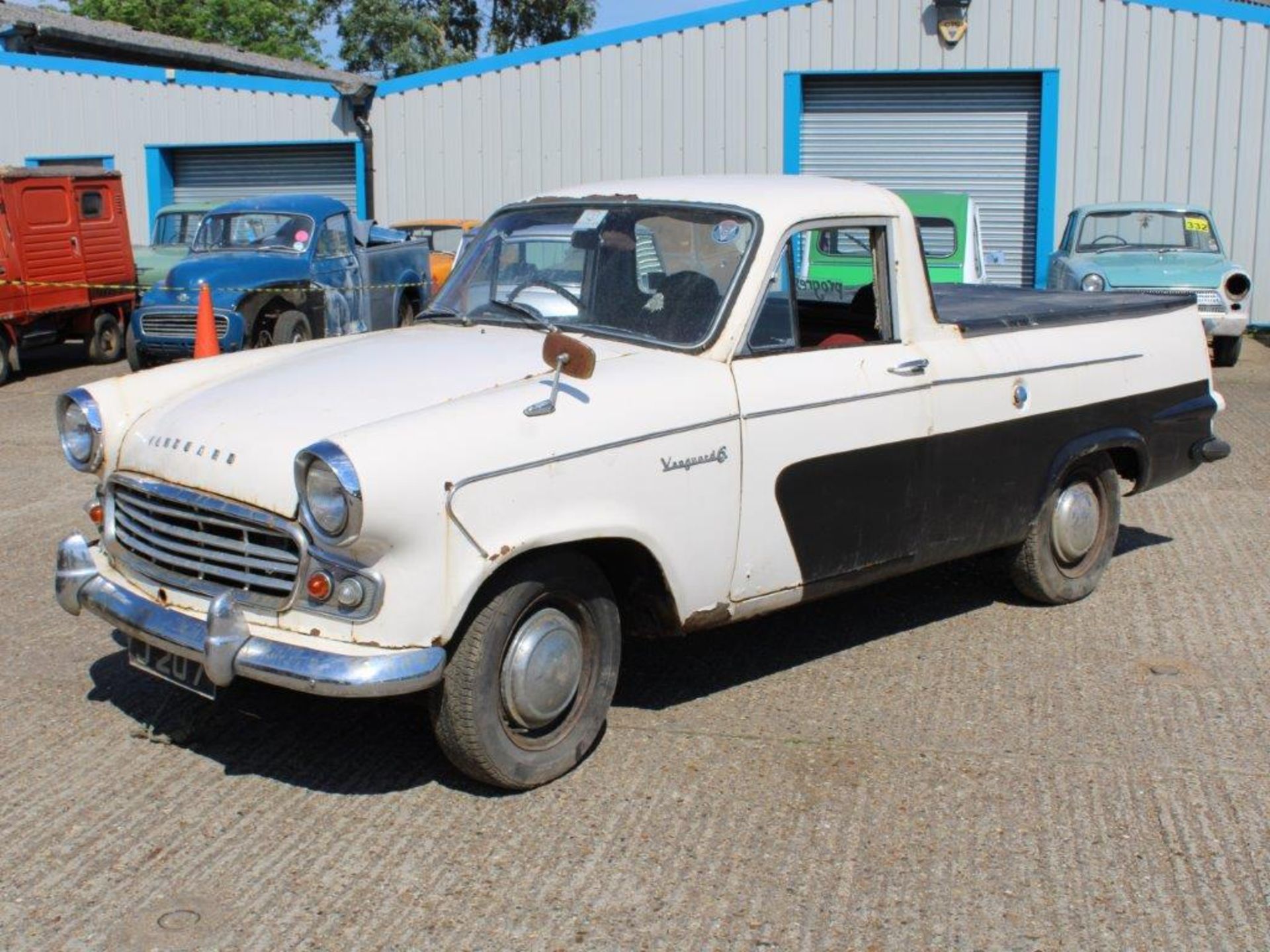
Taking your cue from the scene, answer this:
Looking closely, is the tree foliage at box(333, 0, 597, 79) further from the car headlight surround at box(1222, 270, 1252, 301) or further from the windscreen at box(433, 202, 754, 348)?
the windscreen at box(433, 202, 754, 348)

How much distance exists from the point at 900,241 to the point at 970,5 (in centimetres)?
1416

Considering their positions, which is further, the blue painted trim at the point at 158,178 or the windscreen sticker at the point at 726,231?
the blue painted trim at the point at 158,178

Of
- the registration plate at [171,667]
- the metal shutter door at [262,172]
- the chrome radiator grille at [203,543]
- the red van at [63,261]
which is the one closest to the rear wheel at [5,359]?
the red van at [63,261]

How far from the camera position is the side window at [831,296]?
16.6ft

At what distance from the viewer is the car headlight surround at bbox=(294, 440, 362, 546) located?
3.86 m

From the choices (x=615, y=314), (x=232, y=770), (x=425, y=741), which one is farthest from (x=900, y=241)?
(x=232, y=770)

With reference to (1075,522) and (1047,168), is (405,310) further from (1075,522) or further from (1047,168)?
(1075,522)

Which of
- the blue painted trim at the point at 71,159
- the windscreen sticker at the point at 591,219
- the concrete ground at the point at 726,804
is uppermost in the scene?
the blue painted trim at the point at 71,159

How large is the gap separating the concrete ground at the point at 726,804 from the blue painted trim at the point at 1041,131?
13205 mm

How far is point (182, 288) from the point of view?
44.2 ft

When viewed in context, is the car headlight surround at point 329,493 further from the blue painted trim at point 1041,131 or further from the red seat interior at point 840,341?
the blue painted trim at point 1041,131

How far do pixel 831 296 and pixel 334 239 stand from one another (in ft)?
29.9

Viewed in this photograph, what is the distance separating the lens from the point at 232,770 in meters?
4.60

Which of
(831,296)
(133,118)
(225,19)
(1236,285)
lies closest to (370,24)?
(225,19)
